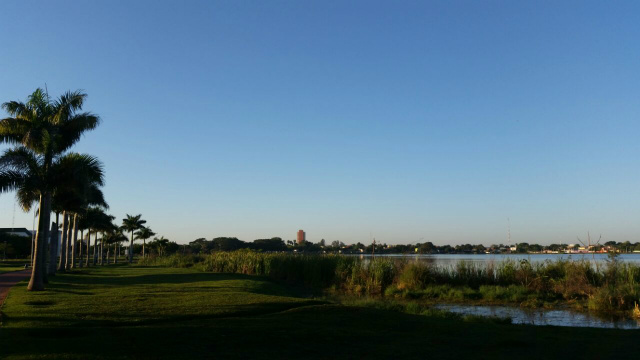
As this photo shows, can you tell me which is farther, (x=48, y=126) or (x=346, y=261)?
(x=346, y=261)

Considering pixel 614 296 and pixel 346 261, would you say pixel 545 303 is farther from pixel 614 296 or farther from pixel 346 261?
A: pixel 346 261

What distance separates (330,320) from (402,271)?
47.6 feet

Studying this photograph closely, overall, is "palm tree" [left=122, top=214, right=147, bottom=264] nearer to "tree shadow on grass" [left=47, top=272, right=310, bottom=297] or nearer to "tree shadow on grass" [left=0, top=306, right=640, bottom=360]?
"tree shadow on grass" [left=47, top=272, right=310, bottom=297]

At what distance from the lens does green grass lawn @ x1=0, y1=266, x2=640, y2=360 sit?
343 inches

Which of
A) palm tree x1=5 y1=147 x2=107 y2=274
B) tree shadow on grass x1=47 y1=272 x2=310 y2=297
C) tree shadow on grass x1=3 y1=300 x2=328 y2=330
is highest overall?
palm tree x1=5 y1=147 x2=107 y2=274

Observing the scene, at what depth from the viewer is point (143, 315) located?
13.1 m

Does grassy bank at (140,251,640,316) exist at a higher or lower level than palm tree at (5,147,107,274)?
lower

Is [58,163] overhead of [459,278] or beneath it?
overhead

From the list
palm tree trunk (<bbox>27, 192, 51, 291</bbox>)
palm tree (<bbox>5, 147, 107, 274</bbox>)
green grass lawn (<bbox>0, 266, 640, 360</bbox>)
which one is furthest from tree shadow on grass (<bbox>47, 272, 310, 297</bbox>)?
green grass lawn (<bbox>0, 266, 640, 360</bbox>)

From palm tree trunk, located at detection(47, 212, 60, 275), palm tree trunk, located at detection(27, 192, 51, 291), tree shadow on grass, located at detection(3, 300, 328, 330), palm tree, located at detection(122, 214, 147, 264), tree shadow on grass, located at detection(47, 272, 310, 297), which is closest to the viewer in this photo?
tree shadow on grass, located at detection(3, 300, 328, 330)

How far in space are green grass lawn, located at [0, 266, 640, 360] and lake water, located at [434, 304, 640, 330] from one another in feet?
13.8

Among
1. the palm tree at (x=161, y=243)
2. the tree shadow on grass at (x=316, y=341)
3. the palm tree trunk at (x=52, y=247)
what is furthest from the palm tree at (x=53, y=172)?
the palm tree at (x=161, y=243)

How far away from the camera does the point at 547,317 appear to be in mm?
16734

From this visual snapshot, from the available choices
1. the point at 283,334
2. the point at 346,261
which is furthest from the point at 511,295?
the point at 283,334
